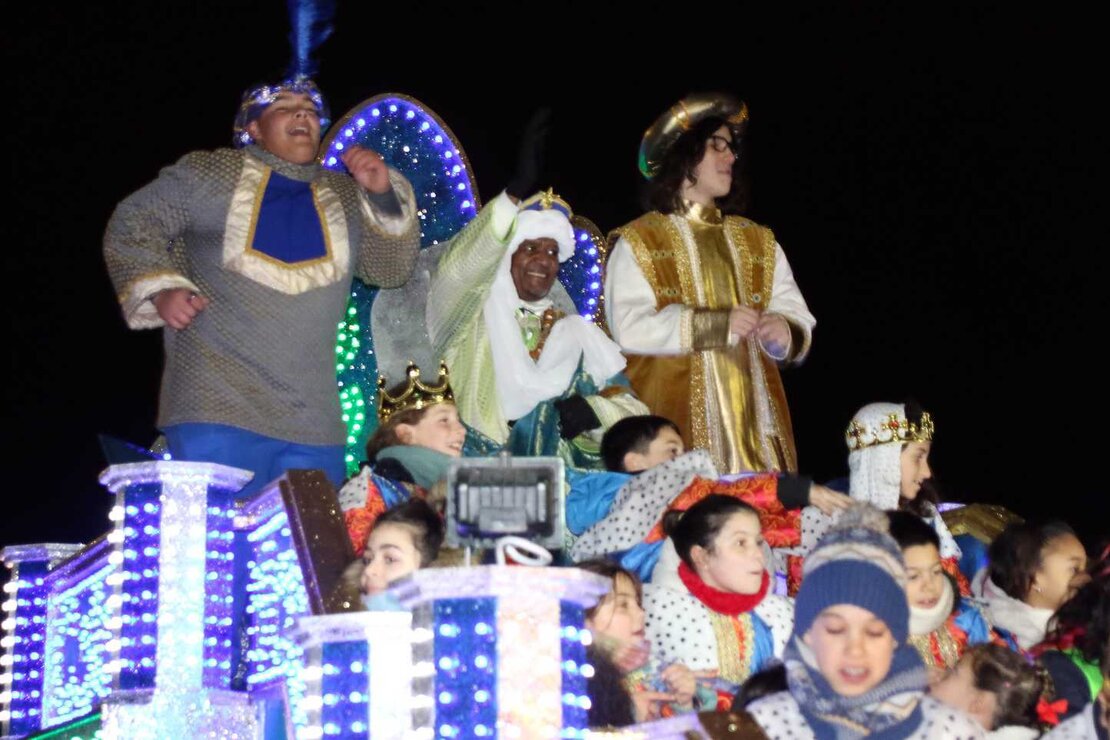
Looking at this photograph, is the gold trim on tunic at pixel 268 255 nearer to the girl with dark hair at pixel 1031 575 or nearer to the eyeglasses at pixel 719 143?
the eyeglasses at pixel 719 143

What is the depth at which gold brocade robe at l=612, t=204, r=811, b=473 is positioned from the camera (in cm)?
579

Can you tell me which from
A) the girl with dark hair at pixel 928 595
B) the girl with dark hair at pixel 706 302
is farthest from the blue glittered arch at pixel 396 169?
the girl with dark hair at pixel 928 595

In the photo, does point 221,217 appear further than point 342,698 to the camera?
Yes

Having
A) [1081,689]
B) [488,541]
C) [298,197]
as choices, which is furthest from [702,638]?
[298,197]

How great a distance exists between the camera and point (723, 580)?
14.7 feet

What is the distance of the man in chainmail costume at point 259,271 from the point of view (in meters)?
4.81

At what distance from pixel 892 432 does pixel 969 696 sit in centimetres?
151

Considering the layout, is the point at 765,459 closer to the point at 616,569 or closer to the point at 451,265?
the point at 451,265

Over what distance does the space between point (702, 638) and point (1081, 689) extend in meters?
0.91

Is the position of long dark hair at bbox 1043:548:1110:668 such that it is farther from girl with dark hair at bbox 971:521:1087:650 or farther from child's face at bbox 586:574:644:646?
child's face at bbox 586:574:644:646

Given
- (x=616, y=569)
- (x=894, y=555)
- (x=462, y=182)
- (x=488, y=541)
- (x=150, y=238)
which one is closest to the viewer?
(x=488, y=541)

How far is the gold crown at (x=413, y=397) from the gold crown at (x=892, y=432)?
1.24 meters

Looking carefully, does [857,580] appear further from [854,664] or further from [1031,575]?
[1031,575]

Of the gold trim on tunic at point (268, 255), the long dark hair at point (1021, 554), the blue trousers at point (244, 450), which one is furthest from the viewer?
the long dark hair at point (1021, 554)
